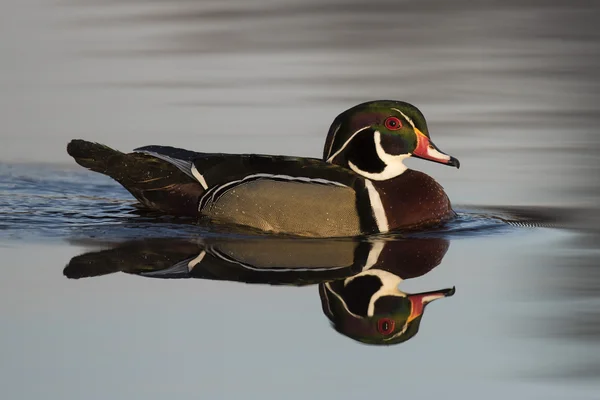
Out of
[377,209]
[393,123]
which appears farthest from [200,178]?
[393,123]

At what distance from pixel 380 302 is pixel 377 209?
2208mm

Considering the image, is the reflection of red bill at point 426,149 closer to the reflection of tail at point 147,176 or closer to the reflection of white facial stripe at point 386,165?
the reflection of white facial stripe at point 386,165

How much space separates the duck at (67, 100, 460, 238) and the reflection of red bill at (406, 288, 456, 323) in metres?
1.86

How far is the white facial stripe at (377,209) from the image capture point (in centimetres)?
925

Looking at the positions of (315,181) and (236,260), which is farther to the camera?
(315,181)

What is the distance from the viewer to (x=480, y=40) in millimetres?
15859

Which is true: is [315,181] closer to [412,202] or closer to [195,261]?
[412,202]

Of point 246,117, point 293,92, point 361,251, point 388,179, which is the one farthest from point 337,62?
point 361,251

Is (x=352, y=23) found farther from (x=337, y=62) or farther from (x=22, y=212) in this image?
(x=22, y=212)

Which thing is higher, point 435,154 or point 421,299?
point 435,154

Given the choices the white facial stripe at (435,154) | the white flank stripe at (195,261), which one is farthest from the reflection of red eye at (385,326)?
the white facial stripe at (435,154)

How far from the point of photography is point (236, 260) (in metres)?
8.04

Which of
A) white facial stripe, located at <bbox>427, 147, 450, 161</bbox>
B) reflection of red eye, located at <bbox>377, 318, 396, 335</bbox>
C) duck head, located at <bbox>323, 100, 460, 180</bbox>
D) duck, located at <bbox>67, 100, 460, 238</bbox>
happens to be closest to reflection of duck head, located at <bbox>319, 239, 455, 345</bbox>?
Result: reflection of red eye, located at <bbox>377, 318, 396, 335</bbox>

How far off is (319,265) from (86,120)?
455 cm
